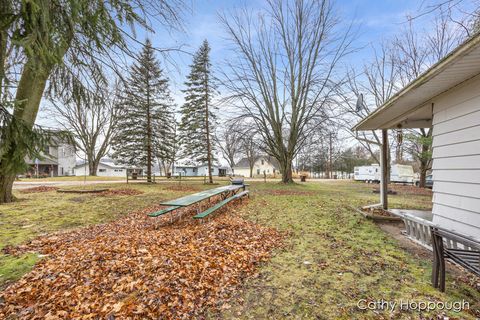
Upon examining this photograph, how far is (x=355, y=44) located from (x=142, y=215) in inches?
617

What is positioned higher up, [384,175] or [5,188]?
[384,175]

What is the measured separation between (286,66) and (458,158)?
46.6 ft

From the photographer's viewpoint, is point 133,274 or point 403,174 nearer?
point 133,274

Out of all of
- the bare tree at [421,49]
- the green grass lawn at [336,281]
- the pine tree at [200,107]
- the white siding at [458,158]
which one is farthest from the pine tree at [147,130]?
the white siding at [458,158]

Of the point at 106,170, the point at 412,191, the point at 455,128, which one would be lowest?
the point at 412,191

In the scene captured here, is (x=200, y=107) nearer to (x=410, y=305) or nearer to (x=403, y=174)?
(x=410, y=305)

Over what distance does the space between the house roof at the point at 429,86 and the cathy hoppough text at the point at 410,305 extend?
9.18ft

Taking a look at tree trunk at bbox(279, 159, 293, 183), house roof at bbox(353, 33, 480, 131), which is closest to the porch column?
house roof at bbox(353, 33, 480, 131)

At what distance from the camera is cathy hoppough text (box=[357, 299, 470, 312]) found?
7.32 ft

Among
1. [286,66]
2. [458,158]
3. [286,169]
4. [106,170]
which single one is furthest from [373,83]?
[106,170]

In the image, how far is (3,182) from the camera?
6988mm

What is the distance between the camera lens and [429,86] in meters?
3.53

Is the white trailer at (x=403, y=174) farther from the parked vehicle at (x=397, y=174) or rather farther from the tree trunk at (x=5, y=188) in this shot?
the tree trunk at (x=5, y=188)

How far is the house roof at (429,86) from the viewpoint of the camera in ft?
8.36
